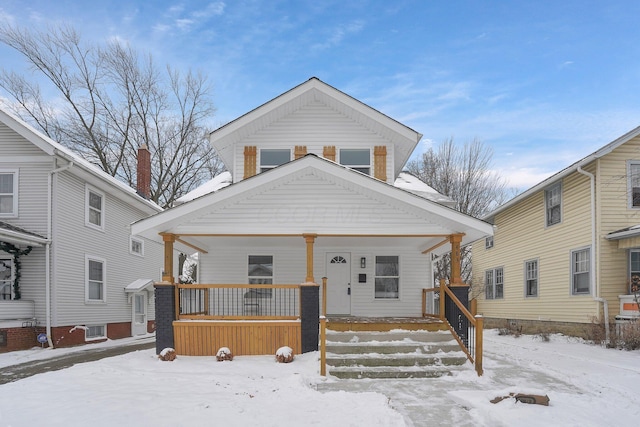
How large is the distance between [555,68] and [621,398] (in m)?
13.0

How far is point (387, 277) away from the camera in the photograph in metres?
13.0

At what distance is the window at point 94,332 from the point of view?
14.6 meters

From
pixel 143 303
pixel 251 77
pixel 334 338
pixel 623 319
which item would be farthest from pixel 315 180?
pixel 251 77

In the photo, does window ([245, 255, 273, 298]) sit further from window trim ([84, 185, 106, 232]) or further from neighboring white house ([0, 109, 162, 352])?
window trim ([84, 185, 106, 232])

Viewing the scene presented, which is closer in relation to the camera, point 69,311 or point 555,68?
point 69,311

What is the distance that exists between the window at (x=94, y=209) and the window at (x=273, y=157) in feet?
21.6

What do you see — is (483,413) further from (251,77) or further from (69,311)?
(251,77)

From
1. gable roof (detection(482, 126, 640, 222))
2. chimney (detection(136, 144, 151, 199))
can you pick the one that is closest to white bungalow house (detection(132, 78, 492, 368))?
gable roof (detection(482, 126, 640, 222))

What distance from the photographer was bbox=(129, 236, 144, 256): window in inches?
721

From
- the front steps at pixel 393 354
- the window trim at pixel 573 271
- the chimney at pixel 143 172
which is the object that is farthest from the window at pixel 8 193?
the window trim at pixel 573 271

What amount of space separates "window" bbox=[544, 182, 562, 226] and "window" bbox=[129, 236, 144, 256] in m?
16.4

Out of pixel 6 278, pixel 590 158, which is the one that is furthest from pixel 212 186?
pixel 590 158

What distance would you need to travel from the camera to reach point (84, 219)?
14.7 meters

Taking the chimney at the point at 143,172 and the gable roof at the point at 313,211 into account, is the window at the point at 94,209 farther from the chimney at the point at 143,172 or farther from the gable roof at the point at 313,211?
the gable roof at the point at 313,211
